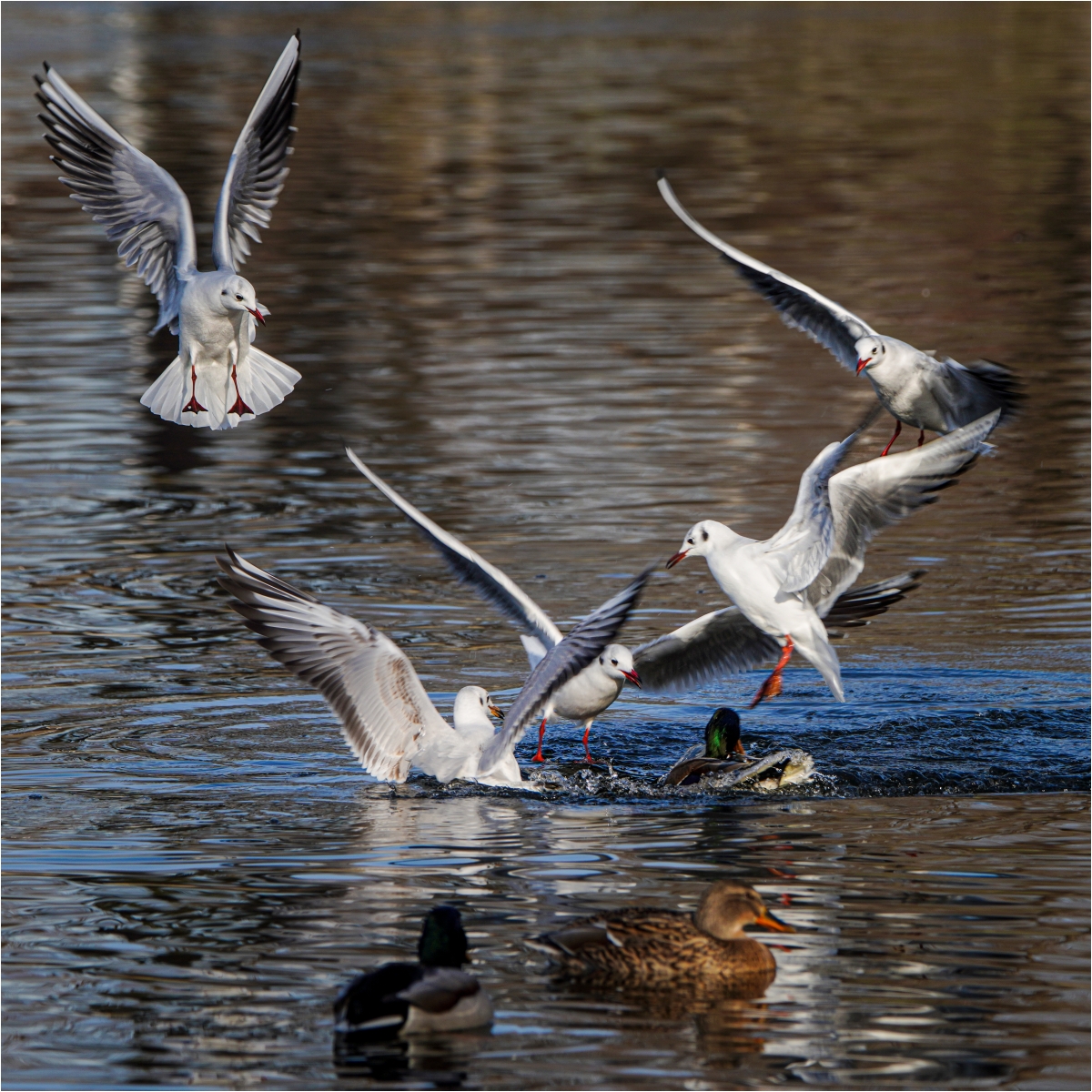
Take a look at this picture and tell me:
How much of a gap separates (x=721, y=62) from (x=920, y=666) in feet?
163

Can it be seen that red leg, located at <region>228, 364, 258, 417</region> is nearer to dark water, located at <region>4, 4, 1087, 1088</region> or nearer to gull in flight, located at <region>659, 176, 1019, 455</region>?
dark water, located at <region>4, 4, 1087, 1088</region>

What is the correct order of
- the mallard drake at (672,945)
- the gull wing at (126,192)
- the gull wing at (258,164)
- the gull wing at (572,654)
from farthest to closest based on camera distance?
the gull wing at (126,192)
the gull wing at (258,164)
the gull wing at (572,654)
the mallard drake at (672,945)

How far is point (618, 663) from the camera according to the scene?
33.3 ft

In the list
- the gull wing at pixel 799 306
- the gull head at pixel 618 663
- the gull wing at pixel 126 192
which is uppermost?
the gull wing at pixel 126 192

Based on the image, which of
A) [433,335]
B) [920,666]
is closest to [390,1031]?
[920,666]

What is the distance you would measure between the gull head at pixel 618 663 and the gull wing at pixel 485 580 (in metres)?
0.27

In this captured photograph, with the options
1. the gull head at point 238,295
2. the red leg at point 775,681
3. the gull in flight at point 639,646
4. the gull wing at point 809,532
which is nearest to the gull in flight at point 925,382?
the gull wing at point 809,532

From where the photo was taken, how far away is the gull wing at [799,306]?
1116 centimetres

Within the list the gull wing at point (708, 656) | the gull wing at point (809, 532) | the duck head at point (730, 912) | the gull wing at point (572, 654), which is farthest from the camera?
the gull wing at point (708, 656)

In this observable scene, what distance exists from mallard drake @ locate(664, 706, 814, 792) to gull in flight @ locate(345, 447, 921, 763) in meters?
0.50

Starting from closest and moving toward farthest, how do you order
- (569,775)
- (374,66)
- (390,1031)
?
(390,1031)
(569,775)
(374,66)

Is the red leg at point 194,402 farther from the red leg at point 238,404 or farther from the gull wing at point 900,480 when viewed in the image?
the gull wing at point 900,480

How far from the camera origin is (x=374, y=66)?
57.4 meters

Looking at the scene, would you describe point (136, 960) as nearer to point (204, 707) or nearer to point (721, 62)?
point (204, 707)
